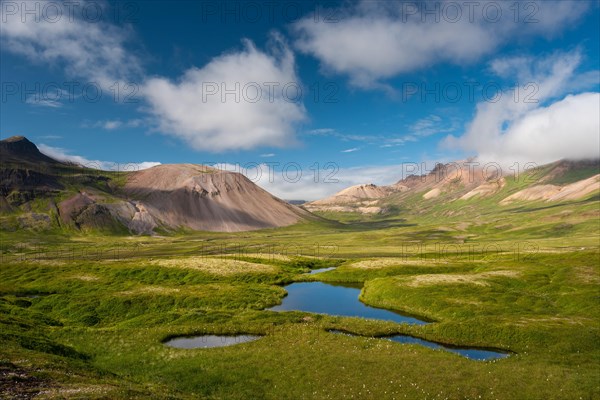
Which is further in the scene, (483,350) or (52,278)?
(52,278)

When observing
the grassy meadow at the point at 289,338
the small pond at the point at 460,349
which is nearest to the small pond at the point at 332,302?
the grassy meadow at the point at 289,338

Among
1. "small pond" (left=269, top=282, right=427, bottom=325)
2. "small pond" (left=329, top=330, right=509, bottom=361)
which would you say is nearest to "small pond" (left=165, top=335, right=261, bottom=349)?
"small pond" (left=329, top=330, right=509, bottom=361)

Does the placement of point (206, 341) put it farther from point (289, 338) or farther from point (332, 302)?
point (332, 302)

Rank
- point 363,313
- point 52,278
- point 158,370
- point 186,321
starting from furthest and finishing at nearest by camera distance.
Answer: point 52,278
point 363,313
point 186,321
point 158,370

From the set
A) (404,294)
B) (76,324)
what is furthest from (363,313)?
(76,324)

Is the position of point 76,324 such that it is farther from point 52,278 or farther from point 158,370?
point 52,278

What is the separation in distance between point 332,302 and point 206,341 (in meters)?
33.4

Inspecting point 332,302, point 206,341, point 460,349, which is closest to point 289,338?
point 206,341

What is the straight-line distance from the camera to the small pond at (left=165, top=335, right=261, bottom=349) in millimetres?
46875

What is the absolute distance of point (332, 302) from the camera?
249 ft

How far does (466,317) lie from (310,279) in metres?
50.8

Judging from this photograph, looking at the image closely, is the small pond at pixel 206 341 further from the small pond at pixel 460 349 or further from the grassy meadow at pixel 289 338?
the small pond at pixel 460 349

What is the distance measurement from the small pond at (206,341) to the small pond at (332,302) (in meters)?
19.3

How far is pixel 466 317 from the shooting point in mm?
59125
